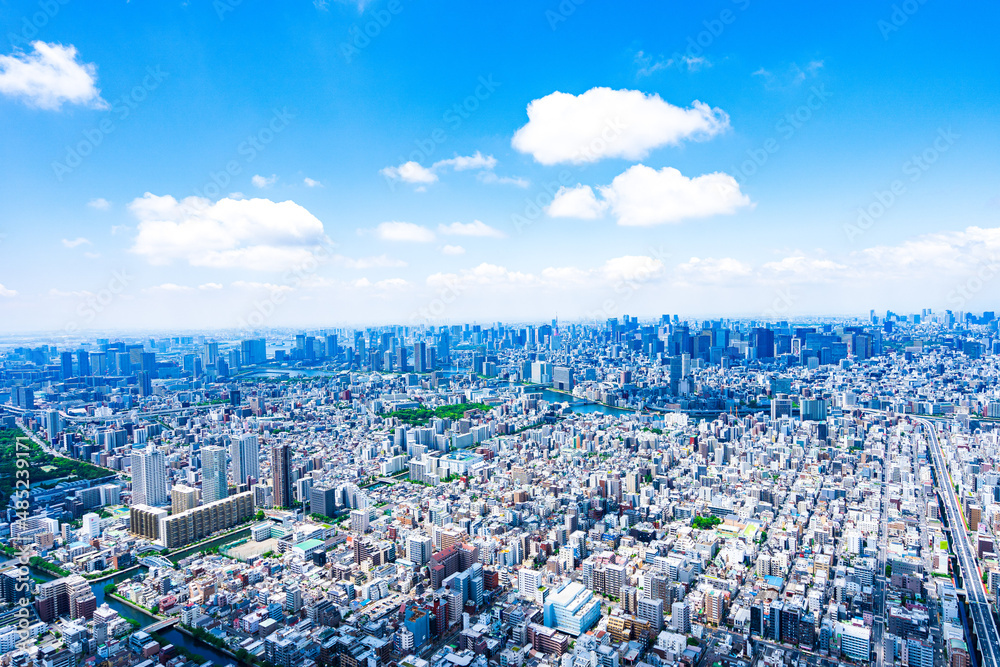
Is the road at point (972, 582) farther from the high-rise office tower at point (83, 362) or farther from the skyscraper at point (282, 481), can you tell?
the high-rise office tower at point (83, 362)

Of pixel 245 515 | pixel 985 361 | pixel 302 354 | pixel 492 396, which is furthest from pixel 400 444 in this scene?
pixel 985 361

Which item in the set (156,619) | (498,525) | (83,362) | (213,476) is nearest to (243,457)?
(213,476)

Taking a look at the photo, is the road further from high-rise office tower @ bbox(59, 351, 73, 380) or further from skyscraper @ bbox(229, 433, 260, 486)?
high-rise office tower @ bbox(59, 351, 73, 380)

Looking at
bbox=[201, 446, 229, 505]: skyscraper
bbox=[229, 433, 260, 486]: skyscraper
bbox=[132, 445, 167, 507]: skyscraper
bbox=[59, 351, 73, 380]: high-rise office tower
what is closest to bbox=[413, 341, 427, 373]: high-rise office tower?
bbox=[59, 351, 73, 380]: high-rise office tower

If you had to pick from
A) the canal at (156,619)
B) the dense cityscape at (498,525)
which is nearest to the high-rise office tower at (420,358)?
the dense cityscape at (498,525)

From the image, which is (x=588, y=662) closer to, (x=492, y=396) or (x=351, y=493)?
(x=351, y=493)

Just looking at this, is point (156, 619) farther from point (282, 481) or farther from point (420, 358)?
point (420, 358)
